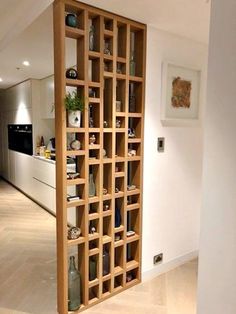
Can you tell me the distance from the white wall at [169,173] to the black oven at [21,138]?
324 cm

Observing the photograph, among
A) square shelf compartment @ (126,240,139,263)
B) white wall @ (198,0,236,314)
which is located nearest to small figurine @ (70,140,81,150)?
square shelf compartment @ (126,240,139,263)

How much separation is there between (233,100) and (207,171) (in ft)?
0.82

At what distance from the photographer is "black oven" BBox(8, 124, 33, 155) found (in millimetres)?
5145

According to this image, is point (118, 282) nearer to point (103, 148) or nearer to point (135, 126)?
point (103, 148)

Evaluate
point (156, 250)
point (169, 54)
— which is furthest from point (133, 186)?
point (169, 54)

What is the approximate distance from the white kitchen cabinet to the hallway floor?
207 cm

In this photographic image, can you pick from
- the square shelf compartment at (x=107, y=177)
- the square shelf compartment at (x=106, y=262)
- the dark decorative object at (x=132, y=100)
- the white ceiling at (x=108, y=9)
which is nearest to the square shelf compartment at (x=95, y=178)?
the square shelf compartment at (x=107, y=177)

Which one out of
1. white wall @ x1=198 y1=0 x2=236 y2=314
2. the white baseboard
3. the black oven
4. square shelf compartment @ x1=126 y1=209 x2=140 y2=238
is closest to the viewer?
white wall @ x1=198 y1=0 x2=236 y2=314

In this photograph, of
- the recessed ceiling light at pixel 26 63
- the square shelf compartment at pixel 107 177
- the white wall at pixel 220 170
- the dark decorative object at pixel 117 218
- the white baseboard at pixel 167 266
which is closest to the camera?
the white wall at pixel 220 170

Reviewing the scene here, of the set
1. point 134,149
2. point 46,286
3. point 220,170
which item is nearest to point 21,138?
point 46,286

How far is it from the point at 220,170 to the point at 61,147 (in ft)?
4.09

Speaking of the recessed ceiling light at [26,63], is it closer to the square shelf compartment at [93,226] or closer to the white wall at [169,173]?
the white wall at [169,173]

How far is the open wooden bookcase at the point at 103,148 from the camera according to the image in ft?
6.26

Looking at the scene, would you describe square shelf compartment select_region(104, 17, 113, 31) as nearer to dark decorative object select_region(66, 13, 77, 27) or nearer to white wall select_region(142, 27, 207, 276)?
dark decorative object select_region(66, 13, 77, 27)
